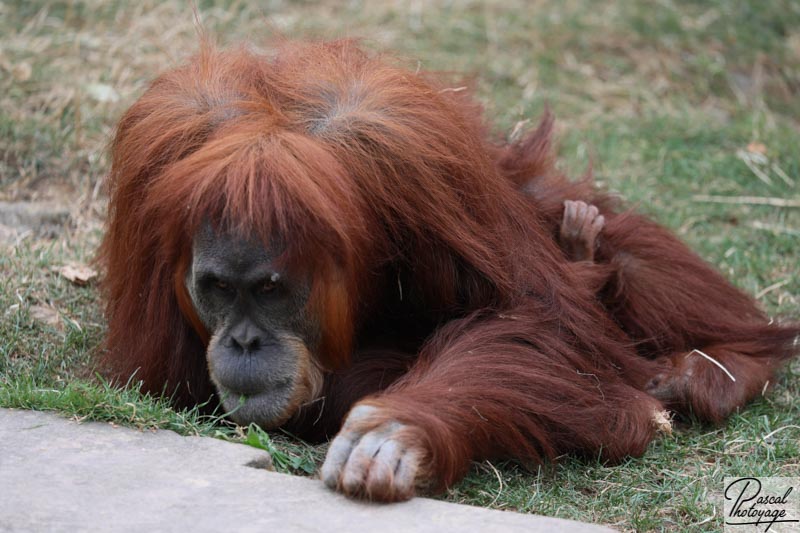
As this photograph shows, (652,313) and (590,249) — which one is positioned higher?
(590,249)

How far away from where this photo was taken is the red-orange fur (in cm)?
303

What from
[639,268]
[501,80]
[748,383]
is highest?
[501,80]

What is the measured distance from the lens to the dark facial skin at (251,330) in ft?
10.0

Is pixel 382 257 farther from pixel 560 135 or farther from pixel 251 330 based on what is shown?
pixel 560 135

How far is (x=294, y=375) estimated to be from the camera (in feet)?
10.4

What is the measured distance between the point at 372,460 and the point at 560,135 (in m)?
3.89

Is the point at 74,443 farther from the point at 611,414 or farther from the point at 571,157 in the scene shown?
the point at 571,157

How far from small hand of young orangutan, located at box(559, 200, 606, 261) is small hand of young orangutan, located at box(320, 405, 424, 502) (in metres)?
1.35

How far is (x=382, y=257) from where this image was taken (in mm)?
3289

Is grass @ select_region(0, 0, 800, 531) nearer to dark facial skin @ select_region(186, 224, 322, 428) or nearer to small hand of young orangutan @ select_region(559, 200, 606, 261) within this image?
dark facial skin @ select_region(186, 224, 322, 428)

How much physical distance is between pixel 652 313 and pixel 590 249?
14.7 inches

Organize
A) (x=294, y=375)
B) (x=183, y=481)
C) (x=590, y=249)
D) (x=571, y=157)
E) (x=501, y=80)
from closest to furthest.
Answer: (x=183, y=481), (x=294, y=375), (x=590, y=249), (x=571, y=157), (x=501, y=80)

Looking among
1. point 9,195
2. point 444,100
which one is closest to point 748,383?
point 444,100

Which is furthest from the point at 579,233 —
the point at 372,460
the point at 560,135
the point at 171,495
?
the point at 560,135
